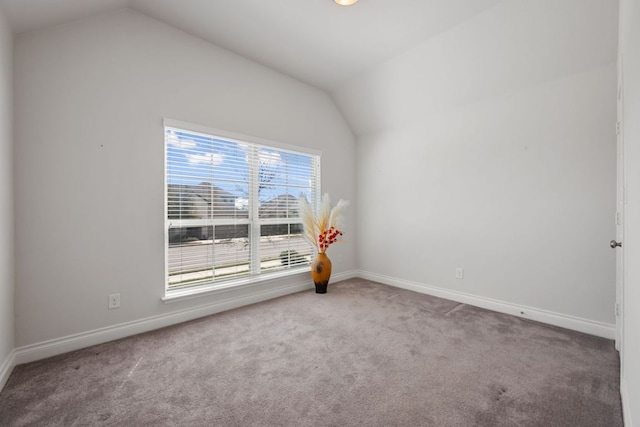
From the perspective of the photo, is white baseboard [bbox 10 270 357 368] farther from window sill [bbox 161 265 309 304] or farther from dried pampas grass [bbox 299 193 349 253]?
dried pampas grass [bbox 299 193 349 253]

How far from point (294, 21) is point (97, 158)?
7.03 feet

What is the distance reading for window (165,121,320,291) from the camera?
2.80m

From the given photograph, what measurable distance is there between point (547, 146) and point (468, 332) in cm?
196

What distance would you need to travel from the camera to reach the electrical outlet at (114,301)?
2371 mm

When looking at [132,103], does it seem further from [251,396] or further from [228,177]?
[251,396]

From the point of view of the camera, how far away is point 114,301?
7.84 feet

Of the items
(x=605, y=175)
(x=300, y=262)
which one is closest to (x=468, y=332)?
(x=605, y=175)

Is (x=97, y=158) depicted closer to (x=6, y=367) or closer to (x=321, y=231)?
(x=6, y=367)

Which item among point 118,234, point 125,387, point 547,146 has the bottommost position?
point 125,387

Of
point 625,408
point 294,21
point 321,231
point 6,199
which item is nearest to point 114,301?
point 6,199

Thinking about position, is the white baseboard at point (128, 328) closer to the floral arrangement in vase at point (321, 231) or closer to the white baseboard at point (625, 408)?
the floral arrangement in vase at point (321, 231)

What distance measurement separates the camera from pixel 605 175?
7.95 ft

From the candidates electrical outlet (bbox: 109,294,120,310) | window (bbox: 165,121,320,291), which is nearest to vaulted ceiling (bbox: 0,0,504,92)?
window (bbox: 165,121,320,291)

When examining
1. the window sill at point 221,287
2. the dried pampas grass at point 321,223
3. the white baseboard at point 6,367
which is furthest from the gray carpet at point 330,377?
the dried pampas grass at point 321,223
